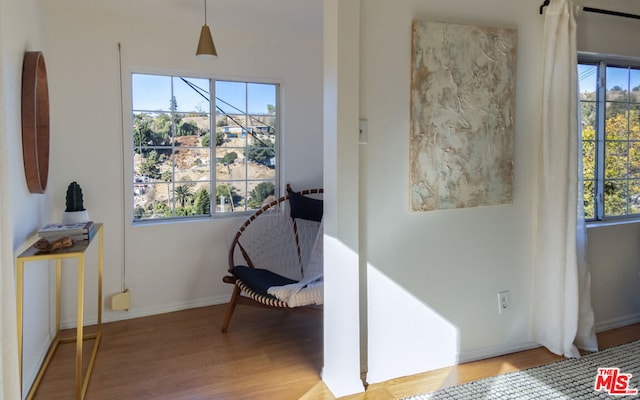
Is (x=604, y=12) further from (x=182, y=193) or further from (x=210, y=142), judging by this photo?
(x=182, y=193)

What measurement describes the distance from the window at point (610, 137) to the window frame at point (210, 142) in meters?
2.37

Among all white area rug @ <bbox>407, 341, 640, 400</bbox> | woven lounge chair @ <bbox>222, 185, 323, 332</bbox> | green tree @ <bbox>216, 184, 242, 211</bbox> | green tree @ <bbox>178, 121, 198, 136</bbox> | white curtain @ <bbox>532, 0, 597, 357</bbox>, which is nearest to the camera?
white area rug @ <bbox>407, 341, 640, 400</bbox>

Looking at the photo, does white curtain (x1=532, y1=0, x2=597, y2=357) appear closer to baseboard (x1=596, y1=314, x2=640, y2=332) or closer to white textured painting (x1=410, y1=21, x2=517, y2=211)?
white textured painting (x1=410, y1=21, x2=517, y2=211)

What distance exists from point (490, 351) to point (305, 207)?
5.53 ft

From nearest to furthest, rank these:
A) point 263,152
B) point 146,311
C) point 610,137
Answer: point 610,137 < point 146,311 < point 263,152

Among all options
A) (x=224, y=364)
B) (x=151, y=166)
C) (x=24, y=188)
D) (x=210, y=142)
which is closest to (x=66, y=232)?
(x=24, y=188)

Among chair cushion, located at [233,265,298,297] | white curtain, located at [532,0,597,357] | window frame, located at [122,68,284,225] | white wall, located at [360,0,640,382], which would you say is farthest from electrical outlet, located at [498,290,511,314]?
window frame, located at [122,68,284,225]

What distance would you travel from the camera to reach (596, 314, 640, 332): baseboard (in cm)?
305

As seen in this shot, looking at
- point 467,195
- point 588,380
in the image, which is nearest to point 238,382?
point 467,195

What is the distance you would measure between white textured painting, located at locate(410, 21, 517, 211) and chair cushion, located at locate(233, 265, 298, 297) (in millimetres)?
1142

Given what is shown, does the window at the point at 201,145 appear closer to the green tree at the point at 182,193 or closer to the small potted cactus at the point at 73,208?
the green tree at the point at 182,193

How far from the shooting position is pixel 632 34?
302 centimetres

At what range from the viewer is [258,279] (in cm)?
306

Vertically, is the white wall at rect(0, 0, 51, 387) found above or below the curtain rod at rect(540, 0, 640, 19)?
below
